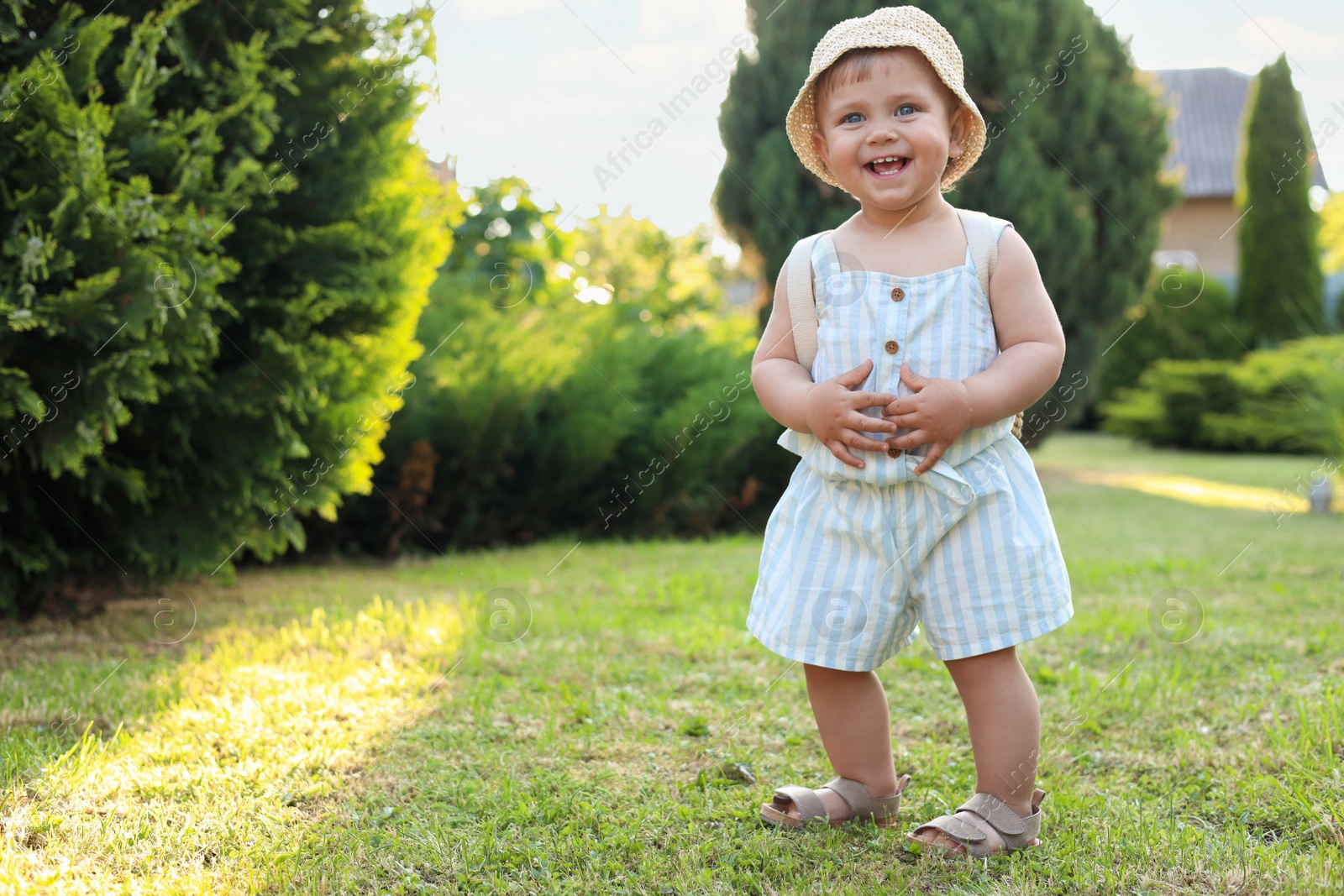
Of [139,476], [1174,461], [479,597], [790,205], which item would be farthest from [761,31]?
[1174,461]

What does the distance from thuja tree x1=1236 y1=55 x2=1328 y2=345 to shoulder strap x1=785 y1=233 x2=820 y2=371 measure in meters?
15.1

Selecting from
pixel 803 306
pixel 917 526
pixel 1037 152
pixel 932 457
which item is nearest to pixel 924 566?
pixel 917 526

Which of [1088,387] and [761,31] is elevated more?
[761,31]

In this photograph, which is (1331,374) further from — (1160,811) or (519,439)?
(1160,811)

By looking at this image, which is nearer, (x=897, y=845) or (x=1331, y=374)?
(x=897, y=845)

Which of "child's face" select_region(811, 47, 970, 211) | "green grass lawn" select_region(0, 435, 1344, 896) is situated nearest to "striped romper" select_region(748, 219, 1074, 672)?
"child's face" select_region(811, 47, 970, 211)

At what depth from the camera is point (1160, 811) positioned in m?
2.26

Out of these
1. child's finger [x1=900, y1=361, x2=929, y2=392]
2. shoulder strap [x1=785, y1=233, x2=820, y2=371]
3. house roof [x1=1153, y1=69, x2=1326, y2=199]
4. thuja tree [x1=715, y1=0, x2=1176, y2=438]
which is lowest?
child's finger [x1=900, y1=361, x2=929, y2=392]

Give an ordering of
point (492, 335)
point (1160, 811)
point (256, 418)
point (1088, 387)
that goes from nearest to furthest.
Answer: point (1160, 811)
point (256, 418)
point (492, 335)
point (1088, 387)

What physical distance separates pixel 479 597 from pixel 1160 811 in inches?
111

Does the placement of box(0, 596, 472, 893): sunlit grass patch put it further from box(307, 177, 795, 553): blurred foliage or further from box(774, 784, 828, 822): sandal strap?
box(307, 177, 795, 553): blurred foliage

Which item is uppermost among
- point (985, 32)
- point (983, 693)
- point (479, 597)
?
point (985, 32)

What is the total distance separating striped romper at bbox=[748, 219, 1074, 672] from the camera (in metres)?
2.02

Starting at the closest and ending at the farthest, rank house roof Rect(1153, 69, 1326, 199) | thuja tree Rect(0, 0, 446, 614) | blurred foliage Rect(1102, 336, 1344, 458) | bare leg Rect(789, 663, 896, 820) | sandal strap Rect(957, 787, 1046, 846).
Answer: sandal strap Rect(957, 787, 1046, 846)
bare leg Rect(789, 663, 896, 820)
thuja tree Rect(0, 0, 446, 614)
blurred foliage Rect(1102, 336, 1344, 458)
house roof Rect(1153, 69, 1326, 199)
